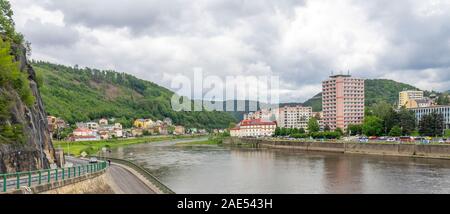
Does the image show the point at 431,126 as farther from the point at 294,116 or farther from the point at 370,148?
the point at 294,116

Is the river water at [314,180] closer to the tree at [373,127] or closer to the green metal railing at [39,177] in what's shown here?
the green metal railing at [39,177]

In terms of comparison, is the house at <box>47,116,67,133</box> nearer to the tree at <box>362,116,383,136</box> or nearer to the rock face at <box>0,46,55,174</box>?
the tree at <box>362,116,383,136</box>

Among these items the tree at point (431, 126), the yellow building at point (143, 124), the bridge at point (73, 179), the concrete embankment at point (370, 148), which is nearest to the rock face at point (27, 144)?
the bridge at point (73, 179)

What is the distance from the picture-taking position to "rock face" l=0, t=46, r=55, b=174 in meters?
25.8

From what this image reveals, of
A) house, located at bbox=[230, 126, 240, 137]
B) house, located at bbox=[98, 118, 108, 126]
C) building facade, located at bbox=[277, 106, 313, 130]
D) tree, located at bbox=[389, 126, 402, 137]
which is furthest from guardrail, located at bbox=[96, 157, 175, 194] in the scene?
building facade, located at bbox=[277, 106, 313, 130]

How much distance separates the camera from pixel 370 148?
259 ft

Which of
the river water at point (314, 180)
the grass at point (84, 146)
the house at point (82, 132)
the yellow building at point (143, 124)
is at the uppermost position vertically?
the yellow building at point (143, 124)

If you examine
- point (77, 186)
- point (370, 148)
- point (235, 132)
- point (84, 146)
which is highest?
point (77, 186)

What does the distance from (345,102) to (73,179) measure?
124 meters

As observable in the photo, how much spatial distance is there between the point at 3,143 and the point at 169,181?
17444 millimetres

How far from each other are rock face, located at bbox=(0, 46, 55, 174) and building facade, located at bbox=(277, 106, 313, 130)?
5818 inches

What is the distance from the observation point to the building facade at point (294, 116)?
182 meters

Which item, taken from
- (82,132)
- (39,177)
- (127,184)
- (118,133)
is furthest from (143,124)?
(39,177)

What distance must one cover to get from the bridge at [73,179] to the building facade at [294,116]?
473 ft
